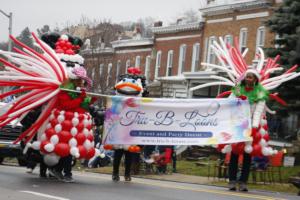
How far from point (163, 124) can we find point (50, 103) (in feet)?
7.44

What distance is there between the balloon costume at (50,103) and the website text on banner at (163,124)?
2.61 ft

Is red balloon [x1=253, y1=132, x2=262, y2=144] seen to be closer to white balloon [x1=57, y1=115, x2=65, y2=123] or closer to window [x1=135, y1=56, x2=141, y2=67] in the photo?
white balloon [x1=57, y1=115, x2=65, y2=123]

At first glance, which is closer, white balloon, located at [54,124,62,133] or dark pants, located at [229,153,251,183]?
white balloon, located at [54,124,62,133]

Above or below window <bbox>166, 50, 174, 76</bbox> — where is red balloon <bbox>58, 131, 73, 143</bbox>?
below

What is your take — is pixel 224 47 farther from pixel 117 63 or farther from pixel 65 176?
pixel 117 63

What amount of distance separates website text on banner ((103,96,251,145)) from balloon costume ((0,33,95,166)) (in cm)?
80

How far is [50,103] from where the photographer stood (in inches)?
521

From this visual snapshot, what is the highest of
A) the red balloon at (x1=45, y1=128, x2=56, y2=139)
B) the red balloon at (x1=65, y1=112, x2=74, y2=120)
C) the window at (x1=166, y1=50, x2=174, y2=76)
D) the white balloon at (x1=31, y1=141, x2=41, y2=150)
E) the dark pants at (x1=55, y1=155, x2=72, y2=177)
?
the window at (x1=166, y1=50, x2=174, y2=76)

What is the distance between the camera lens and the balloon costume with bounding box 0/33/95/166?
12984 mm

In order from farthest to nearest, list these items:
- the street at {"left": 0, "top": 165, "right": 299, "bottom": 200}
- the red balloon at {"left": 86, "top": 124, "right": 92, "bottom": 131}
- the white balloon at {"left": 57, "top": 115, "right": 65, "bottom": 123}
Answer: the red balloon at {"left": 86, "top": 124, "right": 92, "bottom": 131}
the white balloon at {"left": 57, "top": 115, "right": 65, "bottom": 123}
the street at {"left": 0, "top": 165, "right": 299, "bottom": 200}

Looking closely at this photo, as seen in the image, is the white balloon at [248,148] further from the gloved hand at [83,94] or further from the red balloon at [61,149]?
the red balloon at [61,149]

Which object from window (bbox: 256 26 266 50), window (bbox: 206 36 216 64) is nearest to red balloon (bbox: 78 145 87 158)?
window (bbox: 256 26 266 50)

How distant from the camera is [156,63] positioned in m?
51.9

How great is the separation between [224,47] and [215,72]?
2074 cm
